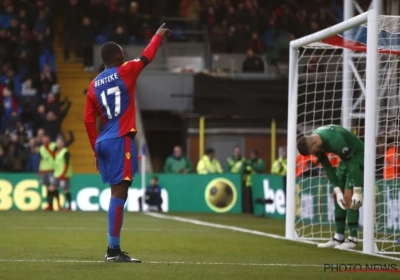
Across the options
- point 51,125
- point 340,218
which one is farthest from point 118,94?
point 51,125

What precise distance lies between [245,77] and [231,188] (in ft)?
14.7

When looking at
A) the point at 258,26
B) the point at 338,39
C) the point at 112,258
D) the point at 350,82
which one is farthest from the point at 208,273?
the point at 258,26

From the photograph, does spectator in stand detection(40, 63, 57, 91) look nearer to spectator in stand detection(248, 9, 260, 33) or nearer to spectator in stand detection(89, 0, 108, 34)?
spectator in stand detection(89, 0, 108, 34)

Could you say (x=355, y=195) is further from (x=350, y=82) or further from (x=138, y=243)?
(x=350, y=82)

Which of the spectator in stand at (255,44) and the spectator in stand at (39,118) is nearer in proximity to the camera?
the spectator in stand at (39,118)

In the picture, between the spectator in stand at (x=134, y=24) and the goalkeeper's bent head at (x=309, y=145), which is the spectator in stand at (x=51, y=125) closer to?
the spectator in stand at (x=134, y=24)

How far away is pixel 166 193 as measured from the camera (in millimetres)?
23906

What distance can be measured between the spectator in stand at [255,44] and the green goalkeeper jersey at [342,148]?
1672 centimetres

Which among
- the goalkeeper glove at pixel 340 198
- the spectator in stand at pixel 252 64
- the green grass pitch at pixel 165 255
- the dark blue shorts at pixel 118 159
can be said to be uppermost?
the spectator in stand at pixel 252 64

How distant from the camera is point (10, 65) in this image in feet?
89.9

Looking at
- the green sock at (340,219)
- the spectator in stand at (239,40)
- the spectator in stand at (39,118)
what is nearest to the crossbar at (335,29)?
the green sock at (340,219)

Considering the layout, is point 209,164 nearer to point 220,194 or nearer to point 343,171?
point 220,194

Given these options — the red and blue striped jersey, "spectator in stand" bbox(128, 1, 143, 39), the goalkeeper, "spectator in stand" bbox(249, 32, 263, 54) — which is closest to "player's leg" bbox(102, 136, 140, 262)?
the red and blue striped jersey

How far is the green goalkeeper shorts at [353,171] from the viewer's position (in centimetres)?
1195
